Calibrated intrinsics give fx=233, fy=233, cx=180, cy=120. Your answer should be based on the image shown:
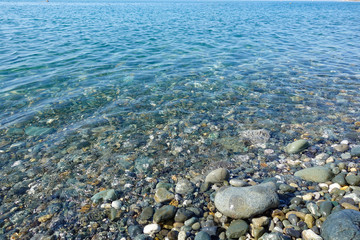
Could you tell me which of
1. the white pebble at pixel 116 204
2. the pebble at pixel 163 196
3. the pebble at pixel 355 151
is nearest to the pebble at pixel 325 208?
the pebble at pixel 355 151

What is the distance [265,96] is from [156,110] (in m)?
4.78

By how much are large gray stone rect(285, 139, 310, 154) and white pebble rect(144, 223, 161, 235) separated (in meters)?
4.29

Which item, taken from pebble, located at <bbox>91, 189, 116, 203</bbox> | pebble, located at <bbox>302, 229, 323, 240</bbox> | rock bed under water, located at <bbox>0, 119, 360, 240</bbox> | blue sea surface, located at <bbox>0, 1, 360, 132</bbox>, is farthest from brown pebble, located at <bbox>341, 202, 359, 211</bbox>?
pebble, located at <bbox>91, 189, 116, 203</bbox>

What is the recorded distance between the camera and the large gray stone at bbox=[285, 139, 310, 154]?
652 centimetres

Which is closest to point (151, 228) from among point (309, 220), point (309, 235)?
point (309, 235)

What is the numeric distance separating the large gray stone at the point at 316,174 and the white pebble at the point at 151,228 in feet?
11.4

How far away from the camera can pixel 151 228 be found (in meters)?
4.34

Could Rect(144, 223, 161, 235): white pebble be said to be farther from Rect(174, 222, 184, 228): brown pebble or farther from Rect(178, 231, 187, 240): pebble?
Rect(178, 231, 187, 240): pebble

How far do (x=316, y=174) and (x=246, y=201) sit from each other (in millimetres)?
2190

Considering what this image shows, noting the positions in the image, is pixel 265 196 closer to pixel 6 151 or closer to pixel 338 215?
pixel 338 215

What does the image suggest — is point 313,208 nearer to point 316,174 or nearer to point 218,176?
point 316,174

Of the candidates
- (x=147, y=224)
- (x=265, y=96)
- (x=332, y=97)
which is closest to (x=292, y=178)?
(x=147, y=224)

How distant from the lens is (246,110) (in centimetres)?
902

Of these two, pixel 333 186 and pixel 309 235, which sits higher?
pixel 309 235
